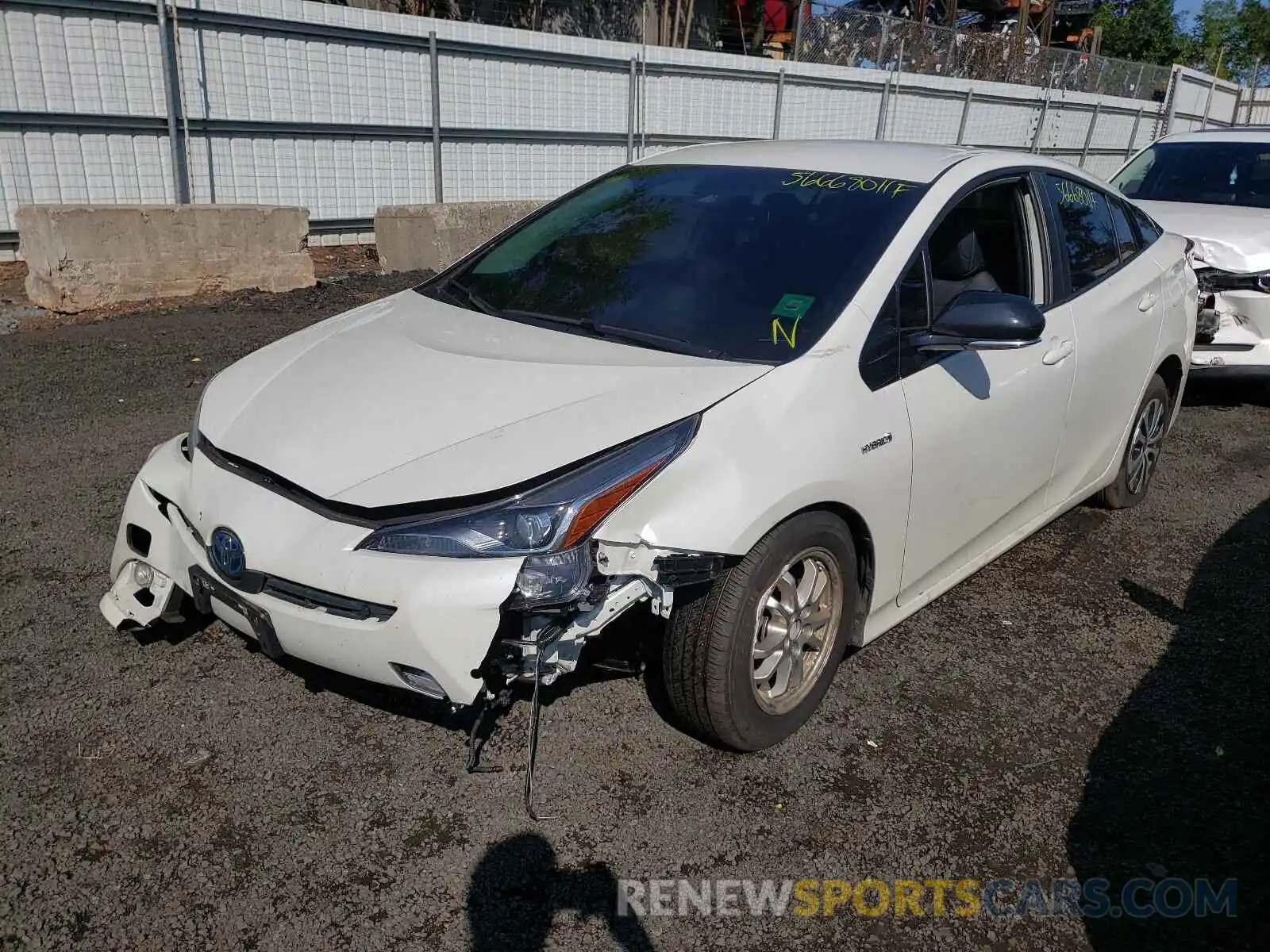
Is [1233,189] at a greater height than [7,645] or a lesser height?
greater

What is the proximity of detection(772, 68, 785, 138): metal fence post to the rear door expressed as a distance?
474 inches

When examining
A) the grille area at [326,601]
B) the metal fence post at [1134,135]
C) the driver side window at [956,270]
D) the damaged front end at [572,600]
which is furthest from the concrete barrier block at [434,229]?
the metal fence post at [1134,135]

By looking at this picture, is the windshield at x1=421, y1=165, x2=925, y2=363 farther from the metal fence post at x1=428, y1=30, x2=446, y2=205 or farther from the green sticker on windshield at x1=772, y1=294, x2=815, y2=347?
the metal fence post at x1=428, y1=30, x2=446, y2=205

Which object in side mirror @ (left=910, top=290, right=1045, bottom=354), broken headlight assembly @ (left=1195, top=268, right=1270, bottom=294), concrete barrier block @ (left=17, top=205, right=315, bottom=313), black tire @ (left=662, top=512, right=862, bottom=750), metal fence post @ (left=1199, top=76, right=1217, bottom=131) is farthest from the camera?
metal fence post @ (left=1199, top=76, right=1217, bottom=131)

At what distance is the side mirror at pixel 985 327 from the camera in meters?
3.10

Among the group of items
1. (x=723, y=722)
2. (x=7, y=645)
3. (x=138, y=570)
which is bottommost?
(x=7, y=645)

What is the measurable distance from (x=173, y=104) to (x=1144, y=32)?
132ft

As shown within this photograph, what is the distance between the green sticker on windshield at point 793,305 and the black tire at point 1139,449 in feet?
7.52

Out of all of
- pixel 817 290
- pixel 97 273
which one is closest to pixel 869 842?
pixel 817 290

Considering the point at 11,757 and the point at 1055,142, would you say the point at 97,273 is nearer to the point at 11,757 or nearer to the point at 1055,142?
the point at 11,757

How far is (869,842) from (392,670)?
1.32 metres

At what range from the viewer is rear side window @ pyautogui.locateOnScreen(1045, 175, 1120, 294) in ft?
13.3

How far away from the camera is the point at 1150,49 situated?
3953 centimetres

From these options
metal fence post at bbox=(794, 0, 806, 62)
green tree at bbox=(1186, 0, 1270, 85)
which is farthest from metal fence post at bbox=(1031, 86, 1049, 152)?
green tree at bbox=(1186, 0, 1270, 85)
